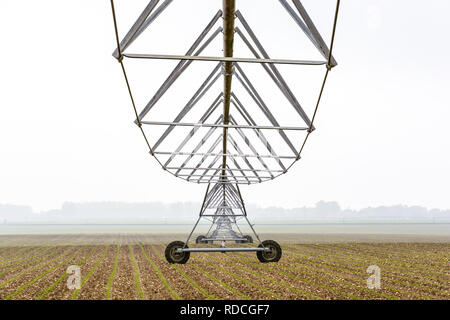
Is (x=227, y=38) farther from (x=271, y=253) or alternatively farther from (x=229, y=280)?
(x=271, y=253)

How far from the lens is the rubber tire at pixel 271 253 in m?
12.3

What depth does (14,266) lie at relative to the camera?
15195mm

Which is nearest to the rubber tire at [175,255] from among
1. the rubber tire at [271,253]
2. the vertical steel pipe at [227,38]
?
the rubber tire at [271,253]

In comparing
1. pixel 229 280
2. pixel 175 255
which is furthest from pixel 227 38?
pixel 175 255

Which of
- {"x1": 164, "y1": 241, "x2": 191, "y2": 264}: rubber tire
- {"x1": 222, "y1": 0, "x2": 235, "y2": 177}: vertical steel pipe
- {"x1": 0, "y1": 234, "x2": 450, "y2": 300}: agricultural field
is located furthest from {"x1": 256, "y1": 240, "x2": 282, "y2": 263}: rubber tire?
{"x1": 222, "y1": 0, "x2": 235, "y2": 177}: vertical steel pipe

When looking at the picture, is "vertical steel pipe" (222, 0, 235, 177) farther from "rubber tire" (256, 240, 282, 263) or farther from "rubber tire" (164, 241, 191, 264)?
"rubber tire" (256, 240, 282, 263)

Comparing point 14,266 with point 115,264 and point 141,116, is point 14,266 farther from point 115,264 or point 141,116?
point 141,116

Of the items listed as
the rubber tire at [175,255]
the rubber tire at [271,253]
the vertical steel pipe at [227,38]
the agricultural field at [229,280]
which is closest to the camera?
the vertical steel pipe at [227,38]

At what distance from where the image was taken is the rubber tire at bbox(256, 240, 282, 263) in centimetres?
1229

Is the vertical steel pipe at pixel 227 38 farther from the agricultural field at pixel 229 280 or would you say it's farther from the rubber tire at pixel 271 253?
the rubber tire at pixel 271 253

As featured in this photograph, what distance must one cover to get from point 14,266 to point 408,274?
50.3ft

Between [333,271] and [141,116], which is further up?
[141,116]

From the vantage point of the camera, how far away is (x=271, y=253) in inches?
493
